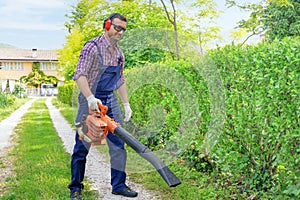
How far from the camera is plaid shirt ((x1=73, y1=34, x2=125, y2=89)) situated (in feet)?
11.8

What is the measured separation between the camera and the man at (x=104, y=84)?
11.8 ft

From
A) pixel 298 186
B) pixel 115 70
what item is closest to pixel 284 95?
pixel 298 186

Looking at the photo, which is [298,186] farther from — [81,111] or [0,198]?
[0,198]

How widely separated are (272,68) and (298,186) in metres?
0.95

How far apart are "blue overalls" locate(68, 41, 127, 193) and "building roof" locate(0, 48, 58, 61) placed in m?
55.4

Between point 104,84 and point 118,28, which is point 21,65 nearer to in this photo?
point 104,84

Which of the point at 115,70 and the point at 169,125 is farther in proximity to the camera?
the point at 169,125

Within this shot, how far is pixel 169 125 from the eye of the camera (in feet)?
16.9

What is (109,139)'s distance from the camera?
4.00m

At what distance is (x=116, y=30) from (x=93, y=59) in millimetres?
333

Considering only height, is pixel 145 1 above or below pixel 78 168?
above

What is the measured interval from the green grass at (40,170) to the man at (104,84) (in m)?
0.33

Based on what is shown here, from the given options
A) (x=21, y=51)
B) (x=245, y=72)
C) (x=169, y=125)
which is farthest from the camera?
(x=21, y=51)

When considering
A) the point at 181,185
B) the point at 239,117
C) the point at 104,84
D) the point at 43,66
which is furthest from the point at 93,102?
the point at 43,66
